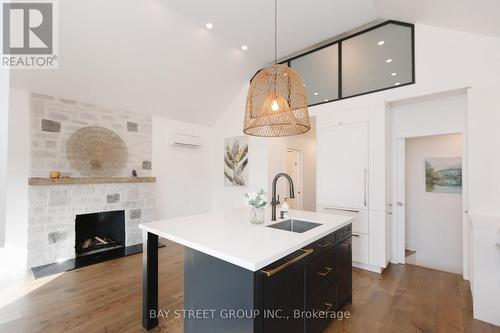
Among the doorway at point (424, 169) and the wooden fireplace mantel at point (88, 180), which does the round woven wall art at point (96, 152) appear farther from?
the doorway at point (424, 169)

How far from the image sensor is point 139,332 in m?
1.94

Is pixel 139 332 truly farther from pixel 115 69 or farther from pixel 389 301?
pixel 115 69

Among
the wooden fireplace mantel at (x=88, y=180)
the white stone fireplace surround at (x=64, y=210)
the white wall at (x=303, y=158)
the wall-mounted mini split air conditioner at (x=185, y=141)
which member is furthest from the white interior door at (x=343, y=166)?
the white stone fireplace surround at (x=64, y=210)

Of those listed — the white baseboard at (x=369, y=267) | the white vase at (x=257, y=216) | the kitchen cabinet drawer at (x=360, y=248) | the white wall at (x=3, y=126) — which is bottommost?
the white baseboard at (x=369, y=267)

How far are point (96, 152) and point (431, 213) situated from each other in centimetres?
585

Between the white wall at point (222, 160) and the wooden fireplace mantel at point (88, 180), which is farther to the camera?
the white wall at point (222, 160)

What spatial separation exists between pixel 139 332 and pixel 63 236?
245 centimetres

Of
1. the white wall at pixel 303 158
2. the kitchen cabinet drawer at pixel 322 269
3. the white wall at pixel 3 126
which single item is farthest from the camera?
the white wall at pixel 303 158

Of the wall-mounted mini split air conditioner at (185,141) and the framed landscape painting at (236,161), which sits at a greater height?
the wall-mounted mini split air conditioner at (185,141)

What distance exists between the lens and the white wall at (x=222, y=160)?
15.2 feet

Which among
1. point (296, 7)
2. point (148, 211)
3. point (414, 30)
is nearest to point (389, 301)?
point (414, 30)

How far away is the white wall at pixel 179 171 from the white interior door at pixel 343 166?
290 cm

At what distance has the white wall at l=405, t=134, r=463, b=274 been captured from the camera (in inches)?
151

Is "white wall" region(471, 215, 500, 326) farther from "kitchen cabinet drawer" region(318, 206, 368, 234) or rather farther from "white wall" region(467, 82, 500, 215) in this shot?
"kitchen cabinet drawer" region(318, 206, 368, 234)
